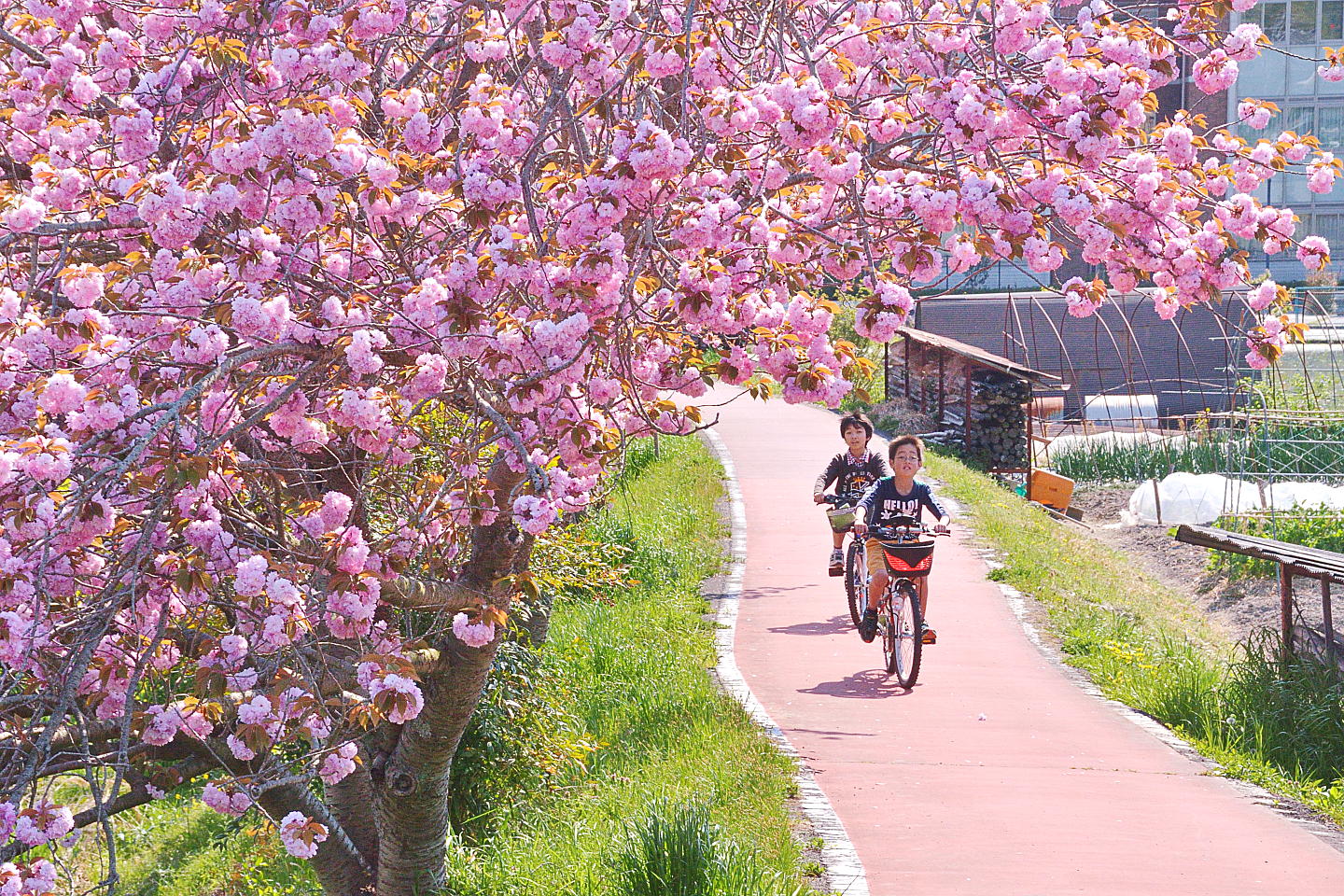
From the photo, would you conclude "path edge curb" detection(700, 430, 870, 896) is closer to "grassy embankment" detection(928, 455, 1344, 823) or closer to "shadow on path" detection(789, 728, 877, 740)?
"shadow on path" detection(789, 728, 877, 740)

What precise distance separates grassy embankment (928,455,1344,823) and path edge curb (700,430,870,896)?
2.65 meters

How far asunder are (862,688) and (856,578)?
1.36 m

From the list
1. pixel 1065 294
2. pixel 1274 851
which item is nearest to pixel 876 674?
pixel 1274 851

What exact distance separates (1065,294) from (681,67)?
6.82ft

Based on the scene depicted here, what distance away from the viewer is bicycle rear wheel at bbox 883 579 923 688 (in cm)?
872

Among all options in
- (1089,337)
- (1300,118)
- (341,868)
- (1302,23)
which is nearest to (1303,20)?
(1302,23)

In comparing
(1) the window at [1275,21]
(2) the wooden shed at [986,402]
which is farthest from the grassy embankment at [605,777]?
(1) the window at [1275,21]

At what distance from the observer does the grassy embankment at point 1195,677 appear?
8539mm

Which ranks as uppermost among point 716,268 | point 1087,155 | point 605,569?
point 1087,155

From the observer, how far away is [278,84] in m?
4.48

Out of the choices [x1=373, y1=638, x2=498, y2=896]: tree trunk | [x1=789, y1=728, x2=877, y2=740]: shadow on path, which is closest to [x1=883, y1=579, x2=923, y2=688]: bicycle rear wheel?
[x1=789, y1=728, x2=877, y2=740]: shadow on path

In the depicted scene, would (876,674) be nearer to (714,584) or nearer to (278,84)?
(714,584)

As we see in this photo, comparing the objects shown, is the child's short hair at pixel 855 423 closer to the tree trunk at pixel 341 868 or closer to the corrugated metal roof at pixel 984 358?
the tree trunk at pixel 341 868

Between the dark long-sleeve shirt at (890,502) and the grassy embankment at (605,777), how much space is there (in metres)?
1.55
